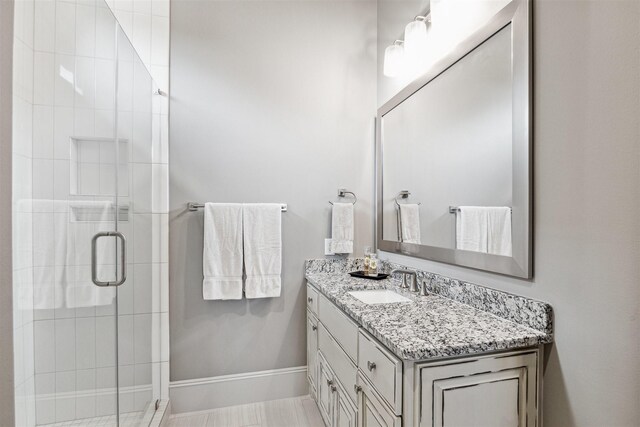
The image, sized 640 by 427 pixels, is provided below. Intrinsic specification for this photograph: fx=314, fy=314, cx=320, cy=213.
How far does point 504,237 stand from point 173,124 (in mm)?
1912

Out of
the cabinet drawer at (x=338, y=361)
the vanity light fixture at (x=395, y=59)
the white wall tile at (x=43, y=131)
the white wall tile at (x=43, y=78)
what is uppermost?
the vanity light fixture at (x=395, y=59)

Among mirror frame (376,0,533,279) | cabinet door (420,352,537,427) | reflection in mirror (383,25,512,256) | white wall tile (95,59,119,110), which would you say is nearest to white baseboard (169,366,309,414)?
reflection in mirror (383,25,512,256)

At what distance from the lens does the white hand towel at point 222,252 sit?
1943mm

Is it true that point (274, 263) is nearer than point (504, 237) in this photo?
No

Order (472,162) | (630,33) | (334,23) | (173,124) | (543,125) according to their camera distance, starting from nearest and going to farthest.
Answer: (630,33)
(543,125)
(472,162)
(173,124)
(334,23)

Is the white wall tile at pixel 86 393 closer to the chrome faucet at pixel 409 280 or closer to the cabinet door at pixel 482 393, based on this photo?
the cabinet door at pixel 482 393

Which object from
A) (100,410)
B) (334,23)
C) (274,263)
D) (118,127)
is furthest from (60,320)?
(334,23)

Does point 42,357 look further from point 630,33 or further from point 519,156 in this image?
point 630,33

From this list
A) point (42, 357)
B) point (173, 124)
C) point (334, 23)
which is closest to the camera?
point (42, 357)

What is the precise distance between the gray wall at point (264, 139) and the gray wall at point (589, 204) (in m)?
1.33

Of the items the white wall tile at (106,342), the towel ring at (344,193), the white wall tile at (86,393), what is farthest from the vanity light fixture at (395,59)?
the white wall tile at (86,393)

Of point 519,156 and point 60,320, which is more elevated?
point 519,156

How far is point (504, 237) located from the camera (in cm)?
120

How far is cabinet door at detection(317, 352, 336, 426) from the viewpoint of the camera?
5.08 feet
